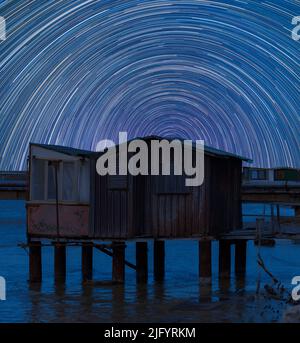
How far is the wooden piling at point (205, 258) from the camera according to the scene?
2827 cm

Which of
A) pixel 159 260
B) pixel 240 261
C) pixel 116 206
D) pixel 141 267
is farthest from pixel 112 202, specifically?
pixel 240 261

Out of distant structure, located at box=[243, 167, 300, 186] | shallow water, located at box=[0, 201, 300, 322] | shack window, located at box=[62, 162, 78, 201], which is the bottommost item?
shallow water, located at box=[0, 201, 300, 322]

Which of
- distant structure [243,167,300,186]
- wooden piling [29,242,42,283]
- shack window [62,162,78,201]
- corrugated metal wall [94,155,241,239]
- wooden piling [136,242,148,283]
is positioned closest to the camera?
corrugated metal wall [94,155,241,239]

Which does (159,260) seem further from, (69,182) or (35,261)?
(69,182)

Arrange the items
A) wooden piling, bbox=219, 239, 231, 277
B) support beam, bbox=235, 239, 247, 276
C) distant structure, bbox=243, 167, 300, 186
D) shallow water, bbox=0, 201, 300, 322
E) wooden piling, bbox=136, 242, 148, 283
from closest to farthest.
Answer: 1. shallow water, bbox=0, 201, 300, 322
2. wooden piling, bbox=219, 239, 231, 277
3. wooden piling, bbox=136, 242, 148, 283
4. support beam, bbox=235, 239, 247, 276
5. distant structure, bbox=243, 167, 300, 186

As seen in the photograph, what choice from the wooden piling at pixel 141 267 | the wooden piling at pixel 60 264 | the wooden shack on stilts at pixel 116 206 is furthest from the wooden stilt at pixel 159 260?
the wooden piling at pixel 60 264

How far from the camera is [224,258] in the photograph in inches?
1227

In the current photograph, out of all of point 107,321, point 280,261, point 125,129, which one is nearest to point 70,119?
point 125,129

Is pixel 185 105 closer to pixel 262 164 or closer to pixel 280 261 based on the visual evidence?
pixel 262 164

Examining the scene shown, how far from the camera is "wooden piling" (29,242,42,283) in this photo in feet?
97.4

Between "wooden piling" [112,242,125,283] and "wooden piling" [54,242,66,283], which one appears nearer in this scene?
"wooden piling" [112,242,125,283]

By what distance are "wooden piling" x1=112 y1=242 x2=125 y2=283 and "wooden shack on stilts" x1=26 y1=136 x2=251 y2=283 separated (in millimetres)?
29

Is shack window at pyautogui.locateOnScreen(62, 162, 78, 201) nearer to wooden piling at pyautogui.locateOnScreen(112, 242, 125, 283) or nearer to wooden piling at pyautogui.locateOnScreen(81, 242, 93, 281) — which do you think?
wooden piling at pyautogui.locateOnScreen(112, 242, 125, 283)

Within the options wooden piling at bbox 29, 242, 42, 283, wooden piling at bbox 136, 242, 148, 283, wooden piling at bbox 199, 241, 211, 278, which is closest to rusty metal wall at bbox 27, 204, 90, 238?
wooden piling at bbox 29, 242, 42, 283
